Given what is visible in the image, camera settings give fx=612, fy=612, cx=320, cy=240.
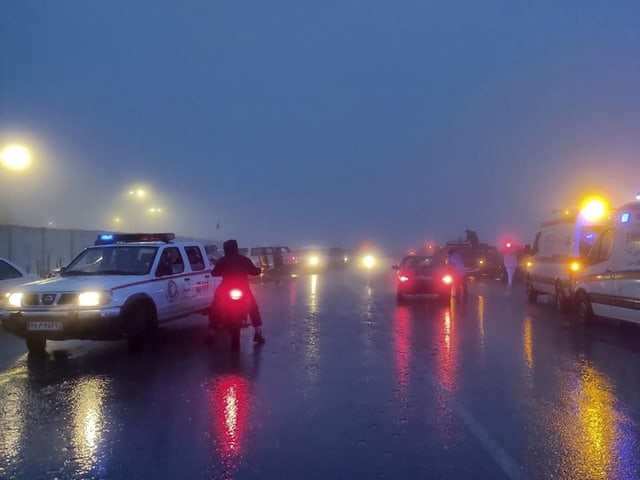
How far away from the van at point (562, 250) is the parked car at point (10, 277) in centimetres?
1211

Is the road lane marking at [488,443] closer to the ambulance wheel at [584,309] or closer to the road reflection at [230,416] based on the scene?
the road reflection at [230,416]

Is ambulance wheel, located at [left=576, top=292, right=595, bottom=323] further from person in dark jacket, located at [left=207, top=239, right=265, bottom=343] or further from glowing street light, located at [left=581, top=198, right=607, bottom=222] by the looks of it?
person in dark jacket, located at [left=207, top=239, right=265, bottom=343]

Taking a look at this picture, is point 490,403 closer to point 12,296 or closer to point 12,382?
point 12,382

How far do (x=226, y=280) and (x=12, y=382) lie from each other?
330cm

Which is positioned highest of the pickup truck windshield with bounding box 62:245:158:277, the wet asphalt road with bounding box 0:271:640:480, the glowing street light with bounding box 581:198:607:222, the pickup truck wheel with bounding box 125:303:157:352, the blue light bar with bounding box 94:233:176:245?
the glowing street light with bounding box 581:198:607:222

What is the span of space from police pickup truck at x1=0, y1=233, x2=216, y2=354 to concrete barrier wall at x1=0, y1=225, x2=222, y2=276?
49.1 ft

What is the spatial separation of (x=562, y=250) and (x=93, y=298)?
1212cm

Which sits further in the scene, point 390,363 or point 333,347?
point 333,347

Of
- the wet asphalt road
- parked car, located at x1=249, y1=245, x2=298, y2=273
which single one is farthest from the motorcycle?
parked car, located at x1=249, y1=245, x2=298, y2=273

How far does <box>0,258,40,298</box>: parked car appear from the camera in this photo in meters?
11.8

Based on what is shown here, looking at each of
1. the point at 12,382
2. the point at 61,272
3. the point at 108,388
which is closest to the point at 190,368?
the point at 108,388

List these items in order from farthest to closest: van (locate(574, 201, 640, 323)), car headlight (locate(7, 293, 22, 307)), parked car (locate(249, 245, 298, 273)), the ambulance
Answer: parked car (locate(249, 245, 298, 273)), the ambulance, van (locate(574, 201, 640, 323)), car headlight (locate(7, 293, 22, 307))

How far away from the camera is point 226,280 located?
9.62 meters

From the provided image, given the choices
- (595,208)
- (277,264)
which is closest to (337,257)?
(277,264)
